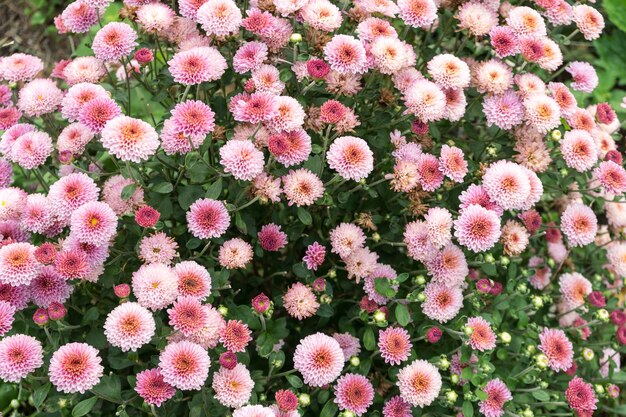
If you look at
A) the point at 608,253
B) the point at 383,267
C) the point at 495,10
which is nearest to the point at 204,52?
the point at 383,267

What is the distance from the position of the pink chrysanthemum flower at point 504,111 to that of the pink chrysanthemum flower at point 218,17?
3.38 feet

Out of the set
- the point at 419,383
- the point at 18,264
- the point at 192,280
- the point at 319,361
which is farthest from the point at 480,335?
the point at 18,264

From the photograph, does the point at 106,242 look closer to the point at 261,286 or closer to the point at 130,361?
the point at 130,361

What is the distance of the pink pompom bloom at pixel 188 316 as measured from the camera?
1918 millimetres

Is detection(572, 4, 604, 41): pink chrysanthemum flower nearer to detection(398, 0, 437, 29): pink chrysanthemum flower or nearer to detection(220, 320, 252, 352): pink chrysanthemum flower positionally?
detection(398, 0, 437, 29): pink chrysanthemum flower

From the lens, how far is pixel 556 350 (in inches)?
96.6

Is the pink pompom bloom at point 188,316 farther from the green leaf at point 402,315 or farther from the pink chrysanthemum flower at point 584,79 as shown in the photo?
the pink chrysanthemum flower at point 584,79

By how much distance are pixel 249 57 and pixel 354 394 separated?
1259mm

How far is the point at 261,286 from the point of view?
2.83 metres

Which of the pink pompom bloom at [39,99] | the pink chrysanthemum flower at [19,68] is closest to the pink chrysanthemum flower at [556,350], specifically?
the pink pompom bloom at [39,99]

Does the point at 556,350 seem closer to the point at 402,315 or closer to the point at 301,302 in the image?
the point at 402,315

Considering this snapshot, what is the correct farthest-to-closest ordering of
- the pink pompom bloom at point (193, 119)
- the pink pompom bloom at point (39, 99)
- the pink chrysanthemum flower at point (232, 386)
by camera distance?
the pink pompom bloom at point (39, 99) < the pink pompom bloom at point (193, 119) < the pink chrysanthemum flower at point (232, 386)

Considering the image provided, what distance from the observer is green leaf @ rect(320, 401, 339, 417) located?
2.13 m

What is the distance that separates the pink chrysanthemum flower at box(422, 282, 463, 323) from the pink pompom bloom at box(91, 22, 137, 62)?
144cm
